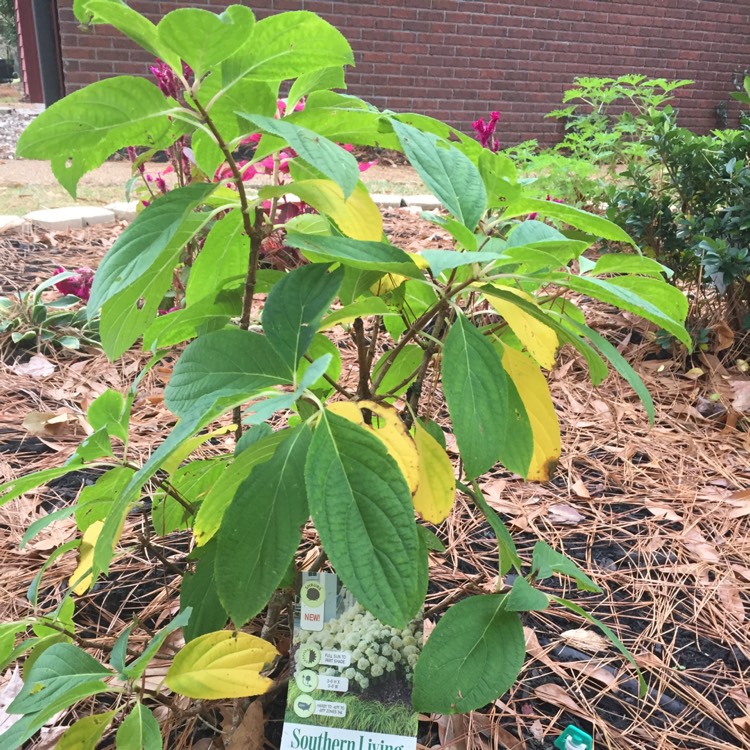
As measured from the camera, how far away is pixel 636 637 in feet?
4.14

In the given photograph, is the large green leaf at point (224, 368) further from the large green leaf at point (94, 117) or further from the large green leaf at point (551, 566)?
the large green leaf at point (551, 566)

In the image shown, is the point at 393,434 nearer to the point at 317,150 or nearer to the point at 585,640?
the point at 317,150

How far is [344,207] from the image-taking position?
692 mm

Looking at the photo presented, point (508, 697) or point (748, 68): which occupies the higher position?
point (748, 68)

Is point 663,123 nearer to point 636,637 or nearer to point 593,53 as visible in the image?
point 636,637

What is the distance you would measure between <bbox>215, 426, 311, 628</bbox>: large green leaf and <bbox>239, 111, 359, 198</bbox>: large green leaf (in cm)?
27

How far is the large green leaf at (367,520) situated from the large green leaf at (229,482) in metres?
0.13

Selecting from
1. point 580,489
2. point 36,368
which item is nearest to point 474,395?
point 580,489

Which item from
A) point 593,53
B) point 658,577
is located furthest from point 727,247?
point 593,53

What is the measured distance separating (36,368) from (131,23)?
1.93 metres

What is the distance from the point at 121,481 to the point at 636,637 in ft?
3.26

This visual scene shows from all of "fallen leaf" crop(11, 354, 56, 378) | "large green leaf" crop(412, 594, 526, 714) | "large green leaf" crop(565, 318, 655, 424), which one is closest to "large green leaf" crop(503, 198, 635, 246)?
"large green leaf" crop(565, 318, 655, 424)

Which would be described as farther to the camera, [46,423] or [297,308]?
[46,423]

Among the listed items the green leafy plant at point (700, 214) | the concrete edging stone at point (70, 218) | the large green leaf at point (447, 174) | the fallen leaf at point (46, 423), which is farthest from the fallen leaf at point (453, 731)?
the concrete edging stone at point (70, 218)
